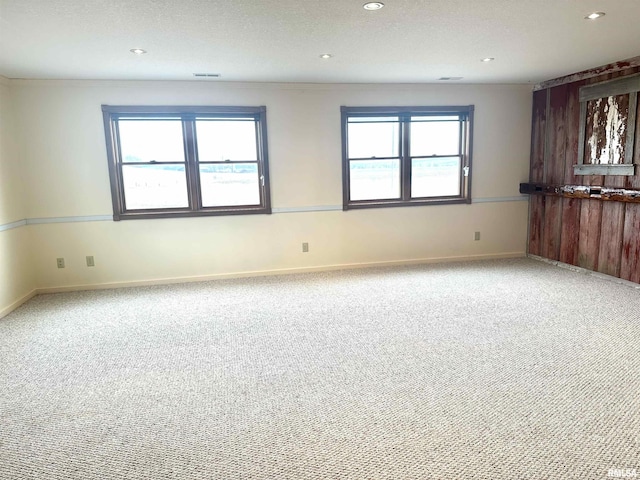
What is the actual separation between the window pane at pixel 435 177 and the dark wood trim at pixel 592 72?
55.3 inches

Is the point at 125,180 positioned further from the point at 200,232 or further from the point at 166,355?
the point at 166,355

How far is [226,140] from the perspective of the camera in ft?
15.9

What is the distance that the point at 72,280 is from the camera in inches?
183

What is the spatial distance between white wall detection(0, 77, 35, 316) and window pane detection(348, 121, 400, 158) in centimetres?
376

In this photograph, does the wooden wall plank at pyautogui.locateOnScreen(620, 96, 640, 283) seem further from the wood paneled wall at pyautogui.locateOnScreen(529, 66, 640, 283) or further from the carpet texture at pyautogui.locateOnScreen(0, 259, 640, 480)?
the carpet texture at pyautogui.locateOnScreen(0, 259, 640, 480)

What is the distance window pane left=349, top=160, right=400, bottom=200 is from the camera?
5.23 metres

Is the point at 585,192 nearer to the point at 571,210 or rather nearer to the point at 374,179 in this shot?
the point at 571,210

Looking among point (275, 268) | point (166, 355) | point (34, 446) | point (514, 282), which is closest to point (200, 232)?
point (275, 268)

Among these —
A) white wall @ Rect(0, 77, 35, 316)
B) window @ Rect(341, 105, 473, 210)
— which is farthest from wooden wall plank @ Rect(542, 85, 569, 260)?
white wall @ Rect(0, 77, 35, 316)

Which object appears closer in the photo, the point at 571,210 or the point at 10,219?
the point at 10,219

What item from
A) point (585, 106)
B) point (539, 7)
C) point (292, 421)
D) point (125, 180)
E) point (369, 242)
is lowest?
point (292, 421)

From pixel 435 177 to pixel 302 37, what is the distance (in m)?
3.04

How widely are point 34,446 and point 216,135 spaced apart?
3659 mm

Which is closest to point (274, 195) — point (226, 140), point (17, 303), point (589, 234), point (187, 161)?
point (226, 140)
